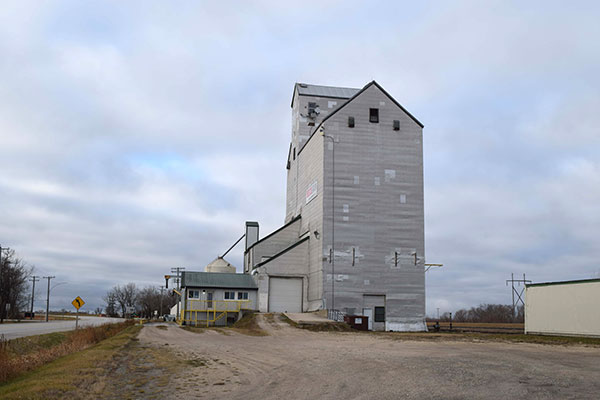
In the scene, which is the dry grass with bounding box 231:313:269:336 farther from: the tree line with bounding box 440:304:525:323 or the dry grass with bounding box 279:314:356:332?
the tree line with bounding box 440:304:525:323

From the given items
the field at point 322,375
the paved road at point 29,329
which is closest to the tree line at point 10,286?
the paved road at point 29,329

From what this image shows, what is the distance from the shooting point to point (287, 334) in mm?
37688

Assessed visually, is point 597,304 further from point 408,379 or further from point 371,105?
point 371,105

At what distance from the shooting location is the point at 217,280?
186 ft

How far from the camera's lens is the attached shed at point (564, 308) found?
111 feet

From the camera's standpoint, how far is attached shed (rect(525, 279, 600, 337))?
3388 centimetres

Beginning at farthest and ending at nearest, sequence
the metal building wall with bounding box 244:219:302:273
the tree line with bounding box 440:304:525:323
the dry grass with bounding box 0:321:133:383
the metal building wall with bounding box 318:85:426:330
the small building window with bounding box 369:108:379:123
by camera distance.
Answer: the tree line with bounding box 440:304:525:323 → the metal building wall with bounding box 244:219:302:273 → the small building window with bounding box 369:108:379:123 → the metal building wall with bounding box 318:85:426:330 → the dry grass with bounding box 0:321:133:383

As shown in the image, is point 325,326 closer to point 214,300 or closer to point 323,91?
point 214,300

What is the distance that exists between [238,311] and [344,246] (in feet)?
40.1

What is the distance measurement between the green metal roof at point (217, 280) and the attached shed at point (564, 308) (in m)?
25.8

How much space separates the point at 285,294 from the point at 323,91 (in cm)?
2634

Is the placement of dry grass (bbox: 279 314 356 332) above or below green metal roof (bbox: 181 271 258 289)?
below

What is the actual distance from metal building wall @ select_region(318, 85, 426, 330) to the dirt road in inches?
1086

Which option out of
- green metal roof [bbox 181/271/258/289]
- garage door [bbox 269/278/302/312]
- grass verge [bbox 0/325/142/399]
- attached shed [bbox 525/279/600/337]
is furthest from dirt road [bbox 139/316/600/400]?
green metal roof [bbox 181/271/258/289]
